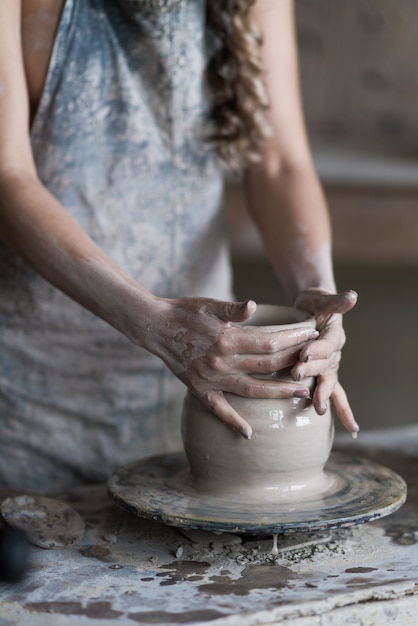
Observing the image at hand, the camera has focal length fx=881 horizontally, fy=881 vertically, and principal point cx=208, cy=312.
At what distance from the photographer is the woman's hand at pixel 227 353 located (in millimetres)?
1288

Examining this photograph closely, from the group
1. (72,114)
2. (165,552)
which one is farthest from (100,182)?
(165,552)

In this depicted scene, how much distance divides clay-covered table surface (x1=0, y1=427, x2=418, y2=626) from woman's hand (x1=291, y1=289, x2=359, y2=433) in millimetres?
196

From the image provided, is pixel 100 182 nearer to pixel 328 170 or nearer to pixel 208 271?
pixel 208 271

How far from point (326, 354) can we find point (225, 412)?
0.61 feet

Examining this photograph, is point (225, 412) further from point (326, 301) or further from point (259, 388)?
point (326, 301)

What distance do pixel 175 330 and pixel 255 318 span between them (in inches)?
7.0

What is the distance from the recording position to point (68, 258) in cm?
141

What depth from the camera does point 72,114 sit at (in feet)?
5.46

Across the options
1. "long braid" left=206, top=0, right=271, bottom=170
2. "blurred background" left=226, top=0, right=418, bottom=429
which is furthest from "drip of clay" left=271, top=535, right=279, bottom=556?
"blurred background" left=226, top=0, right=418, bottom=429

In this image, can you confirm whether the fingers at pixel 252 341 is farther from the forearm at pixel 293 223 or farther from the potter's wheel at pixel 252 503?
the forearm at pixel 293 223

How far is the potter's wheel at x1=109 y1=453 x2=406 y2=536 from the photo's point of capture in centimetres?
120

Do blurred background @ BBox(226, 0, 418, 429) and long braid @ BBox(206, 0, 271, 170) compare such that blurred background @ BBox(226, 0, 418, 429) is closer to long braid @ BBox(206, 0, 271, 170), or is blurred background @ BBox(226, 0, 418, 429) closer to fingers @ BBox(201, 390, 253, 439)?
long braid @ BBox(206, 0, 271, 170)

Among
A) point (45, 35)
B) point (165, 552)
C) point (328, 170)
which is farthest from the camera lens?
point (328, 170)

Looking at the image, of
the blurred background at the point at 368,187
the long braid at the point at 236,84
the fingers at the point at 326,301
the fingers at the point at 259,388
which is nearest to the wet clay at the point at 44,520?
the fingers at the point at 259,388
